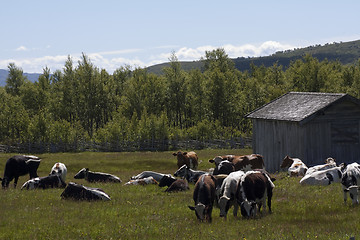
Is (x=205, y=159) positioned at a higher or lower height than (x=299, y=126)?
lower

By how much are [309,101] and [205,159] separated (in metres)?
18.0

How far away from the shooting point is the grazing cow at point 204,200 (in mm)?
14711

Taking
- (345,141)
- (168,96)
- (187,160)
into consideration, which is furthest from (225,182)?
(168,96)

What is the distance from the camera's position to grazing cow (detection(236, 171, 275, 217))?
48.6ft

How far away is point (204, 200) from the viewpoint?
49.1ft

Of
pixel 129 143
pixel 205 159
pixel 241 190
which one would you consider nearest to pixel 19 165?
pixel 241 190

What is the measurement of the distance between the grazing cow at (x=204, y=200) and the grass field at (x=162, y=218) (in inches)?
13.7

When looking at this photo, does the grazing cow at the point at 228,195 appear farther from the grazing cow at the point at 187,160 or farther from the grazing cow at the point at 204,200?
the grazing cow at the point at 187,160

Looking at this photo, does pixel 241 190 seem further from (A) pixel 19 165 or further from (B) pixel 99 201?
(A) pixel 19 165

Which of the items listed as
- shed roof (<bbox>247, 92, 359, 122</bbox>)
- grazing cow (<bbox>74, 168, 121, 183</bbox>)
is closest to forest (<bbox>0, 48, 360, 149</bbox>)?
shed roof (<bbox>247, 92, 359, 122</bbox>)

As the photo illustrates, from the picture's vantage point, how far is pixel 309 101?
3369 centimetres

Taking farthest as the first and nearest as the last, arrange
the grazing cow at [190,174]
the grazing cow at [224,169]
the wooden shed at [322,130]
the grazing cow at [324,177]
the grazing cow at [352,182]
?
the wooden shed at [322,130] < the grazing cow at [190,174] < the grazing cow at [224,169] < the grazing cow at [324,177] < the grazing cow at [352,182]

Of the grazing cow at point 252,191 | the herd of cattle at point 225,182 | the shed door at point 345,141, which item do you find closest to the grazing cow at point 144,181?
the herd of cattle at point 225,182

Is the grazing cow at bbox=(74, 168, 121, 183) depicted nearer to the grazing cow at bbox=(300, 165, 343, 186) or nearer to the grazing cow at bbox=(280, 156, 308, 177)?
the grazing cow at bbox=(280, 156, 308, 177)
